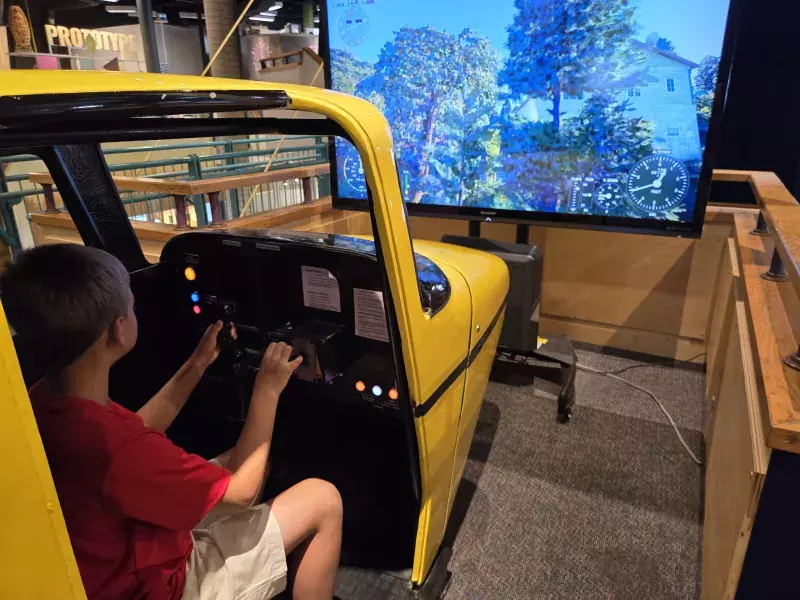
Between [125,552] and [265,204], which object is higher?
[125,552]

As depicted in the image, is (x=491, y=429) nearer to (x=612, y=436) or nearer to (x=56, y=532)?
(x=612, y=436)

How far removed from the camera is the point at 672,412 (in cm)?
284

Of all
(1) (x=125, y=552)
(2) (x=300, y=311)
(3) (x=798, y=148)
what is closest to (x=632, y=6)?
(3) (x=798, y=148)

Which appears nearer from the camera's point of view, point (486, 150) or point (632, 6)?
point (632, 6)

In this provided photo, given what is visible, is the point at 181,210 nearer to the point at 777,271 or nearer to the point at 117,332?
the point at 117,332

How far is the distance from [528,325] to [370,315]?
1.46m

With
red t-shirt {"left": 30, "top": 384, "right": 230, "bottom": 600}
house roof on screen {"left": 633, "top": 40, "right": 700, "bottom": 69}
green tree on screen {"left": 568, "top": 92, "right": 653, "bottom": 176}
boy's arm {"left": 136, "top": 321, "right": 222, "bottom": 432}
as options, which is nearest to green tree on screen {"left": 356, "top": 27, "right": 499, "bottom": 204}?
green tree on screen {"left": 568, "top": 92, "right": 653, "bottom": 176}

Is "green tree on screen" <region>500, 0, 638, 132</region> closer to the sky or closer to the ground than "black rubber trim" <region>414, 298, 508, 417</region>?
closer to the sky

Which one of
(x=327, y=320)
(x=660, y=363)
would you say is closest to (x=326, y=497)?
(x=327, y=320)

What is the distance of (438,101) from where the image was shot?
275 cm

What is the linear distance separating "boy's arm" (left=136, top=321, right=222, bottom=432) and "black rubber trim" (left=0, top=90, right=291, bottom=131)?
0.87 m

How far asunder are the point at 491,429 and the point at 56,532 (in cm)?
225

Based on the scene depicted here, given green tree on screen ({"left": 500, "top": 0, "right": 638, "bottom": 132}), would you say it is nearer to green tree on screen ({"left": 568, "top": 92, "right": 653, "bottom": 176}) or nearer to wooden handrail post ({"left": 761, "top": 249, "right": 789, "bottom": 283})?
green tree on screen ({"left": 568, "top": 92, "right": 653, "bottom": 176})

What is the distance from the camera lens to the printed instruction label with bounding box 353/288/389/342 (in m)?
1.57
